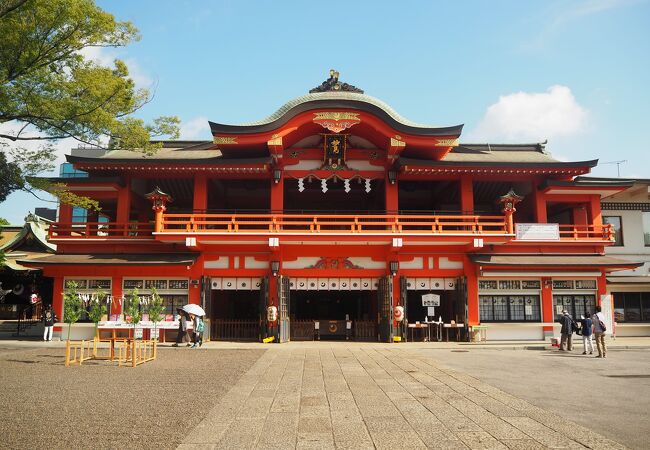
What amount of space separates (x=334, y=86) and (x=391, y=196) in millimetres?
6695

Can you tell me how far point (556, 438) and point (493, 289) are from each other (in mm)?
18483

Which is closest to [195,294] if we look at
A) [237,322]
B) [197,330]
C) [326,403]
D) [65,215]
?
[237,322]

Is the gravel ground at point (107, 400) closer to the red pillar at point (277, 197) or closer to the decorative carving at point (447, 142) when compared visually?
the red pillar at point (277, 197)

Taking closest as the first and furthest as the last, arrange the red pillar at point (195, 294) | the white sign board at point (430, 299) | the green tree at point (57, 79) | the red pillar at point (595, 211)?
the green tree at point (57, 79)
the red pillar at point (195, 294)
the white sign board at point (430, 299)
the red pillar at point (595, 211)

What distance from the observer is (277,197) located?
24.9 metres

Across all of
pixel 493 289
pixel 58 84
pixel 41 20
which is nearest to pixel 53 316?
pixel 58 84

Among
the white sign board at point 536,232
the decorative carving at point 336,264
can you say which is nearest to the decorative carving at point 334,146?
the decorative carving at point 336,264

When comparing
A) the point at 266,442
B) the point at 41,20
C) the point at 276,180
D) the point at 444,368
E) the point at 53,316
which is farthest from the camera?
the point at 276,180

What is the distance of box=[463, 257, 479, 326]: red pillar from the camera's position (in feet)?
77.8

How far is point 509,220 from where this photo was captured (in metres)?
23.4

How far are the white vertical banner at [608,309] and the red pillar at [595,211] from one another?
375 centimetres

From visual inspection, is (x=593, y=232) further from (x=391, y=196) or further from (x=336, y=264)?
(x=336, y=264)

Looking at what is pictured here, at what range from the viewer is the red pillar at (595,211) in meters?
25.7

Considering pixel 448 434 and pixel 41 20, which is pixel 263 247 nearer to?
pixel 41 20
